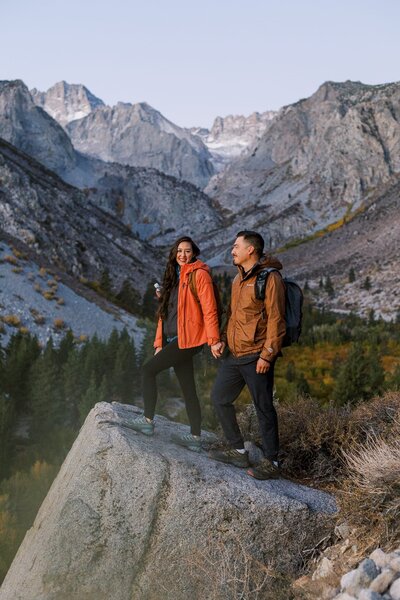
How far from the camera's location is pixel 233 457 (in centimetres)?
560

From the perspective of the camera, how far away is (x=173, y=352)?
573 cm

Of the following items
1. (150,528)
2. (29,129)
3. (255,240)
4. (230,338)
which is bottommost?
(150,528)

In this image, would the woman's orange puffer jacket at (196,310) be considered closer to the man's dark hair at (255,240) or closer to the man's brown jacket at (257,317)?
the man's brown jacket at (257,317)

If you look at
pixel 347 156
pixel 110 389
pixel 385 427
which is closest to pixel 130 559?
pixel 385 427

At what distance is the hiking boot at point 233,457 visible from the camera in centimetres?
554

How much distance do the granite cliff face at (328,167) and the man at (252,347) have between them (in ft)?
321

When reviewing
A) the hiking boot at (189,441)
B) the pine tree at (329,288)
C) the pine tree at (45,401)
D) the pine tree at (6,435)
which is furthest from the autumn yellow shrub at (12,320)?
the pine tree at (329,288)

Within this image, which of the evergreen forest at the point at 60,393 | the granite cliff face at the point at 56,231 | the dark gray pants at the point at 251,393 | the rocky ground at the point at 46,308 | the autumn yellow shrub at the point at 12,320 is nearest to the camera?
the dark gray pants at the point at 251,393

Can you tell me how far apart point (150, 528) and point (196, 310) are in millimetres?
2271

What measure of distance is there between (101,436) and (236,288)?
2113mm

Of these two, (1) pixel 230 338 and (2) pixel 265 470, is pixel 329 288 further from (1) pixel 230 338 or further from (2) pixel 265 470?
(2) pixel 265 470

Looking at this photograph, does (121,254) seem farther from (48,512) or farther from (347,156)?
(347,156)

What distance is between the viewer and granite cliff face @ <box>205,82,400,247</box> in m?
102

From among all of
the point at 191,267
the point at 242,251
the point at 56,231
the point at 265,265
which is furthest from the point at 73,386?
the point at 56,231
